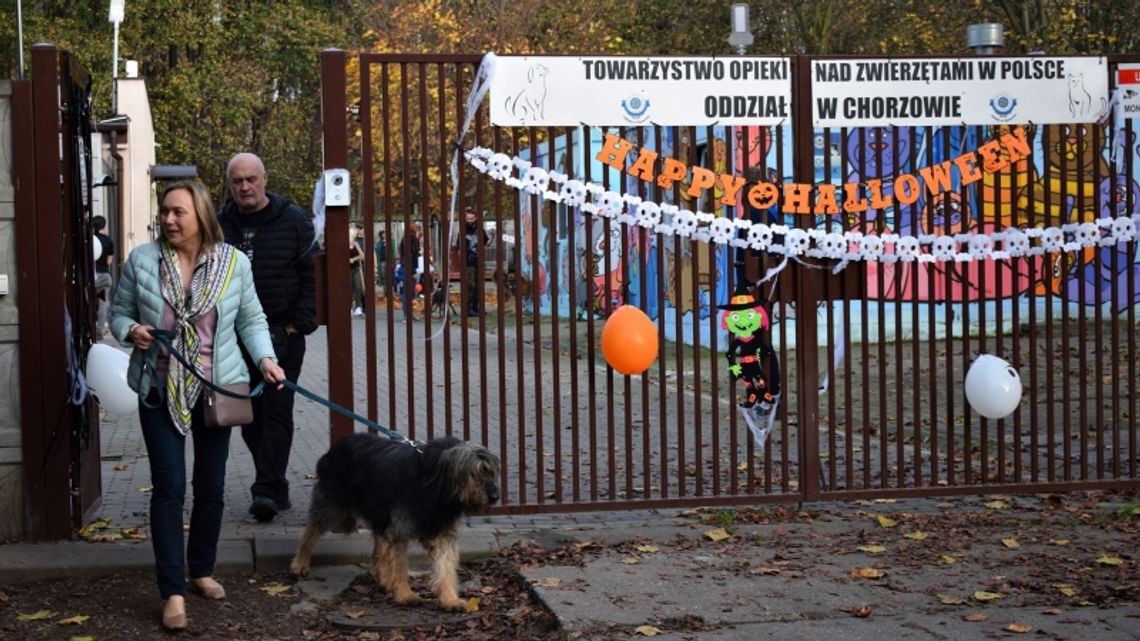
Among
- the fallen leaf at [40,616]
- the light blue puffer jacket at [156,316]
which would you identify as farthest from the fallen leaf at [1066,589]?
the fallen leaf at [40,616]

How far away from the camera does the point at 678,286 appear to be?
837 cm

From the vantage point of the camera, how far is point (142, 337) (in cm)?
623

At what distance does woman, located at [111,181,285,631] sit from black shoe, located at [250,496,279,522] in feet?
5.30

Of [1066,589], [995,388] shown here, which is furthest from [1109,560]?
[995,388]

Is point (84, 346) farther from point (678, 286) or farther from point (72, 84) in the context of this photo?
point (678, 286)

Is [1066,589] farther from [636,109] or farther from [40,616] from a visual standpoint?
[40,616]

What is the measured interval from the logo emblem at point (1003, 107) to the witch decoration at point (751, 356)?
5.58 ft

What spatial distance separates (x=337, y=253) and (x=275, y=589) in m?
1.84

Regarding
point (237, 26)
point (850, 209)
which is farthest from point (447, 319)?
point (237, 26)

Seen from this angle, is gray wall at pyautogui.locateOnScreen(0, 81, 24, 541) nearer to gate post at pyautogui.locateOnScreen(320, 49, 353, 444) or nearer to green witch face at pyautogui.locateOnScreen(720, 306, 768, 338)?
gate post at pyautogui.locateOnScreen(320, 49, 353, 444)

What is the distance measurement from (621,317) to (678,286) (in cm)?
51

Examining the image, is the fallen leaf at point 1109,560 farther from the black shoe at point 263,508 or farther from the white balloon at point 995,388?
the black shoe at point 263,508

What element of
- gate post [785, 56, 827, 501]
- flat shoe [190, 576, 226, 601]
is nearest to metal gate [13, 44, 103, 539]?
flat shoe [190, 576, 226, 601]

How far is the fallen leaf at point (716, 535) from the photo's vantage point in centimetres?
781
